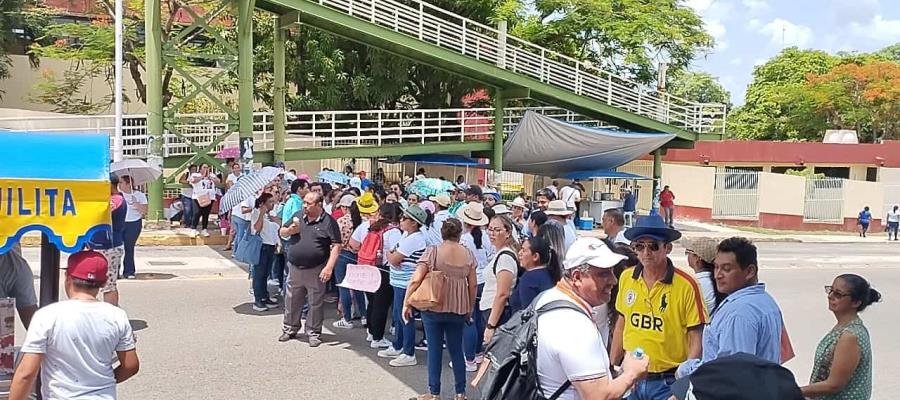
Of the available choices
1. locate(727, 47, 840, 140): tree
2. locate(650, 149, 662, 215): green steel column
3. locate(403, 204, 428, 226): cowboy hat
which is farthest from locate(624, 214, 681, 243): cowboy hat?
locate(727, 47, 840, 140): tree

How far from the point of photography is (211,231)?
672 inches

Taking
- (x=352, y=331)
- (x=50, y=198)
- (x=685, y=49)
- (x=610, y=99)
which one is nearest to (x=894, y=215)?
(x=685, y=49)

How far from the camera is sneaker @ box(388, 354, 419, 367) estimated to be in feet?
25.2

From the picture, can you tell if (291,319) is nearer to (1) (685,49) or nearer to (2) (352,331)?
(2) (352,331)

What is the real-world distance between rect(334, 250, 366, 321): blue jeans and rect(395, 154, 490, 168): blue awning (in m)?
15.7

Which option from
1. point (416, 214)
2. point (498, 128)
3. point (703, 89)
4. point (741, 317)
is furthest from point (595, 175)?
point (703, 89)

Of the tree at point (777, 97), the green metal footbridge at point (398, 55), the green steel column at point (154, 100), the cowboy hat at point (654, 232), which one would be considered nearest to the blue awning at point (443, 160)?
the green metal footbridge at point (398, 55)

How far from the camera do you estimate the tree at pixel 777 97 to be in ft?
167

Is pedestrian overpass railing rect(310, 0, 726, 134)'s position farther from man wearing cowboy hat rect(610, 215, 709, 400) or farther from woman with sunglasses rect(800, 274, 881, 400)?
woman with sunglasses rect(800, 274, 881, 400)

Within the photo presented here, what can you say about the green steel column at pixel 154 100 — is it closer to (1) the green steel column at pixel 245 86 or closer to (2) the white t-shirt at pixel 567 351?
(1) the green steel column at pixel 245 86

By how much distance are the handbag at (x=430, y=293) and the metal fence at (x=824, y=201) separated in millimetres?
27769

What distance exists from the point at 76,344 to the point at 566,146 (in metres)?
21.6

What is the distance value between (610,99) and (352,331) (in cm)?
1769

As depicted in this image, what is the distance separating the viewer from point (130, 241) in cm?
1105
